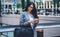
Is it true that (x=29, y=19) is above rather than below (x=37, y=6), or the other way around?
below

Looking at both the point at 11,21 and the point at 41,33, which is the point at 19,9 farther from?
the point at 41,33

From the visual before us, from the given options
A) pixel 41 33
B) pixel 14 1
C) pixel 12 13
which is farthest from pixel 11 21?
pixel 41 33

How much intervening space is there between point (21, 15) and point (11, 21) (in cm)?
17

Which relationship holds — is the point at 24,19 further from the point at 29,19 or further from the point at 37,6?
the point at 37,6

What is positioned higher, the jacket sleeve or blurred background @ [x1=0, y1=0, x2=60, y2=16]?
blurred background @ [x1=0, y1=0, x2=60, y2=16]

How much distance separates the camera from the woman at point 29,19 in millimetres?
2709

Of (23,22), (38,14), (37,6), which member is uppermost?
(37,6)

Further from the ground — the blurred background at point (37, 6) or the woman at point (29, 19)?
the blurred background at point (37, 6)

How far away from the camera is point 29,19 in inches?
107

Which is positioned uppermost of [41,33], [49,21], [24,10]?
[24,10]

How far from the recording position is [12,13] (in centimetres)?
266

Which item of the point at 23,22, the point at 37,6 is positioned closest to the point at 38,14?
the point at 37,6

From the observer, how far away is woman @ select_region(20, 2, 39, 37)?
271cm

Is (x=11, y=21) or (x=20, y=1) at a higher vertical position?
(x=20, y=1)
